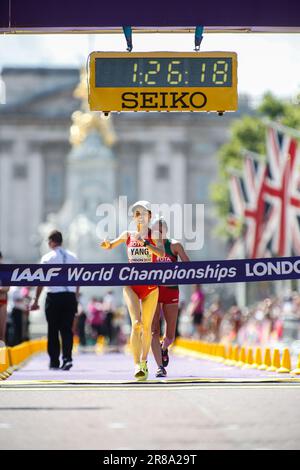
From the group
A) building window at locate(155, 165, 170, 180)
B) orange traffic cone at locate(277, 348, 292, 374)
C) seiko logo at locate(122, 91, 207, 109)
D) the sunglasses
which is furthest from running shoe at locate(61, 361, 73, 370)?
building window at locate(155, 165, 170, 180)

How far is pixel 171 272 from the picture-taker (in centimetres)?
1680

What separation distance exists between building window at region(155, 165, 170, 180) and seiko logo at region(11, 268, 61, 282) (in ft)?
411

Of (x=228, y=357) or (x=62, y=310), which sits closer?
(x=62, y=310)

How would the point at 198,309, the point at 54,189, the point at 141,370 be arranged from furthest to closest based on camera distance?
the point at 54,189 < the point at 198,309 < the point at 141,370

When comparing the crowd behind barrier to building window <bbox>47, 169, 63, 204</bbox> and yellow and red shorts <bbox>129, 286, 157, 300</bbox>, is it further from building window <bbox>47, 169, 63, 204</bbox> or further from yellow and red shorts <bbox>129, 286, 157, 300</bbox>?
building window <bbox>47, 169, 63, 204</bbox>

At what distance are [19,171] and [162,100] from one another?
122 meters

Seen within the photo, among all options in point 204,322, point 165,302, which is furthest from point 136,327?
point 204,322

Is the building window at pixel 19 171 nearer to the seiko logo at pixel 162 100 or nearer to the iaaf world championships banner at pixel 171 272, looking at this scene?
the seiko logo at pixel 162 100

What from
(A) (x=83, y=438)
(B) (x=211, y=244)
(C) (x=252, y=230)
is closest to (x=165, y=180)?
(B) (x=211, y=244)

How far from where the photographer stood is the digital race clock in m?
20.9

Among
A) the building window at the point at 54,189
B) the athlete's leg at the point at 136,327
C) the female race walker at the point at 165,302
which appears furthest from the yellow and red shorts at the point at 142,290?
the building window at the point at 54,189

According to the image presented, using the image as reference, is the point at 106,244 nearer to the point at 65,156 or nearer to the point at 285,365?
the point at 285,365

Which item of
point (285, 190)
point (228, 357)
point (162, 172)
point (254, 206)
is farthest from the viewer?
point (162, 172)

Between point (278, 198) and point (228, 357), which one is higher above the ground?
point (278, 198)
